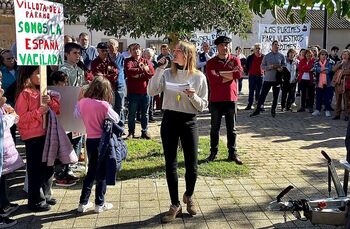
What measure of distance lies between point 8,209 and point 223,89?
369cm

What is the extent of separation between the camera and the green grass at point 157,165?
6.47 metres

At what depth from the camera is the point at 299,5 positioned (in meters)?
3.49

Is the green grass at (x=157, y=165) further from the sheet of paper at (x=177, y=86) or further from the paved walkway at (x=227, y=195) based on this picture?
the sheet of paper at (x=177, y=86)

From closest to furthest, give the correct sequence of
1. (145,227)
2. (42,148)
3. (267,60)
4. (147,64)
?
(145,227)
(42,148)
(147,64)
(267,60)

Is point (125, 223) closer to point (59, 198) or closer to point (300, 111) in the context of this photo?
point (59, 198)

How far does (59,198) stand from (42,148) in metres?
0.86

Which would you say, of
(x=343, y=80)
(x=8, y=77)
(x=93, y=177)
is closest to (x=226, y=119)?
(x=93, y=177)

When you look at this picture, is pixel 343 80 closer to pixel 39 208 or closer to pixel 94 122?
pixel 94 122

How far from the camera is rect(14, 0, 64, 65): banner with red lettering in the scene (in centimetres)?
483

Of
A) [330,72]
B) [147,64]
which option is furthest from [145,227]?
[330,72]

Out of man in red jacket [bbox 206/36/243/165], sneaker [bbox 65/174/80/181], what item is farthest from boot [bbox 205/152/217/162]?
sneaker [bbox 65/174/80/181]

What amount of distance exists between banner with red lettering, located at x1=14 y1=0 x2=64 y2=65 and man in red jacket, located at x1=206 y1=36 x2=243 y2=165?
2607 mm

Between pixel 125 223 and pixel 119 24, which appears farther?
pixel 119 24

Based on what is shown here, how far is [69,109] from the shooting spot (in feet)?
19.8
